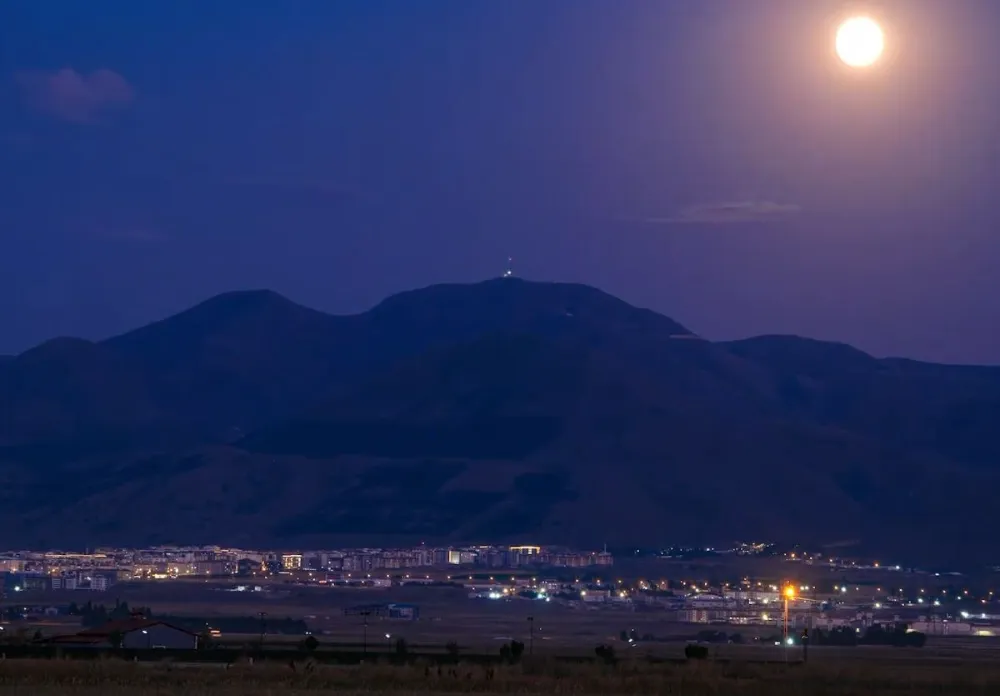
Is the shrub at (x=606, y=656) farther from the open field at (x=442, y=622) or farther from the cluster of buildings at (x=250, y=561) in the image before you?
the cluster of buildings at (x=250, y=561)

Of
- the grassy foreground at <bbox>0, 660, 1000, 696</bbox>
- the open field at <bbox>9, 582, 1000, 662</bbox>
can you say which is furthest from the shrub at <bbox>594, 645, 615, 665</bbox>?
the open field at <bbox>9, 582, 1000, 662</bbox>

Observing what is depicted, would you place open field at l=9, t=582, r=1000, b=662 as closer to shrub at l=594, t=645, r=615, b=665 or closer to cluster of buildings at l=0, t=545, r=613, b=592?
shrub at l=594, t=645, r=615, b=665

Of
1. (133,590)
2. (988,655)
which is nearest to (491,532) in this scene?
(133,590)

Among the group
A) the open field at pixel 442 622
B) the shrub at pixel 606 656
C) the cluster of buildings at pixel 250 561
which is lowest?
the shrub at pixel 606 656

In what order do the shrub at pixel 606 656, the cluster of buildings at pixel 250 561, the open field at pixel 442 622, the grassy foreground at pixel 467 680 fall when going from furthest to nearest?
the cluster of buildings at pixel 250 561
the open field at pixel 442 622
the shrub at pixel 606 656
the grassy foreground at pixel 467 680

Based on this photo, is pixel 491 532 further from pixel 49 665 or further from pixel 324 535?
pixel 49 665

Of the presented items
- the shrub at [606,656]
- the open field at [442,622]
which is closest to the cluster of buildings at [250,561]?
the open field at [442,622]

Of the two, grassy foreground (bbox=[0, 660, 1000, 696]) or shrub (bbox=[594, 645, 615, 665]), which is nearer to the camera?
grassy foreground (bbox=[0, 660, 1000, 696])
